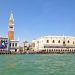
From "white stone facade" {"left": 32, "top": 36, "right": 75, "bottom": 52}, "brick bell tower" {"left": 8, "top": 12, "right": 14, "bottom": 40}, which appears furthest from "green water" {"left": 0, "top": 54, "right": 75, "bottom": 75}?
"white stone facade" {"left": 32, "top": 36, "right": 75, "bottom": 52}

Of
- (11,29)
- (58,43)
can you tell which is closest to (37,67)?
(11,29)

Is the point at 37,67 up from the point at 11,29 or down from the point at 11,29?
down

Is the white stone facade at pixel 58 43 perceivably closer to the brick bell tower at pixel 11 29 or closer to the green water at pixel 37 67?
the brick bell tower at pixel 11 29

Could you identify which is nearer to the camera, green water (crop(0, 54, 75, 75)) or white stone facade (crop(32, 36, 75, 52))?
green water (crop(0, 54, 75, 75))

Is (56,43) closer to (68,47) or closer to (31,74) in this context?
(68,47)

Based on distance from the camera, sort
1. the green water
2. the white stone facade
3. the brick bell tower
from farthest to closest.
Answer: the white stone facade < the brick bell tower < the green water

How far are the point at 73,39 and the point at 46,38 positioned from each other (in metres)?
11.0

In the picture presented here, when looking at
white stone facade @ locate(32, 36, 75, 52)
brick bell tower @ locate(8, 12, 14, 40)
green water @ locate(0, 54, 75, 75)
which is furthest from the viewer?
white stone facade @ locate(32, 36, 75, 52)

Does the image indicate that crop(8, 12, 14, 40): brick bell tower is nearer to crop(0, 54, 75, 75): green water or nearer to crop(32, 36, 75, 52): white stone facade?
crop(32, 36, 75, 52): white stone facade

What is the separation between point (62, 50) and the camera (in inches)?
4345

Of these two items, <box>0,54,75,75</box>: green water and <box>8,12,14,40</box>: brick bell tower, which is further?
<box>8,12,14,40</box>: brick bell tower

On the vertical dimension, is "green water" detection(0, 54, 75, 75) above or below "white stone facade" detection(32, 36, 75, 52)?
below

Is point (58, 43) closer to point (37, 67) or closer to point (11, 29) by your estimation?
point (11, 29)

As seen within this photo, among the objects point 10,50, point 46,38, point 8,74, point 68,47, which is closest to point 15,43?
point 10,50
